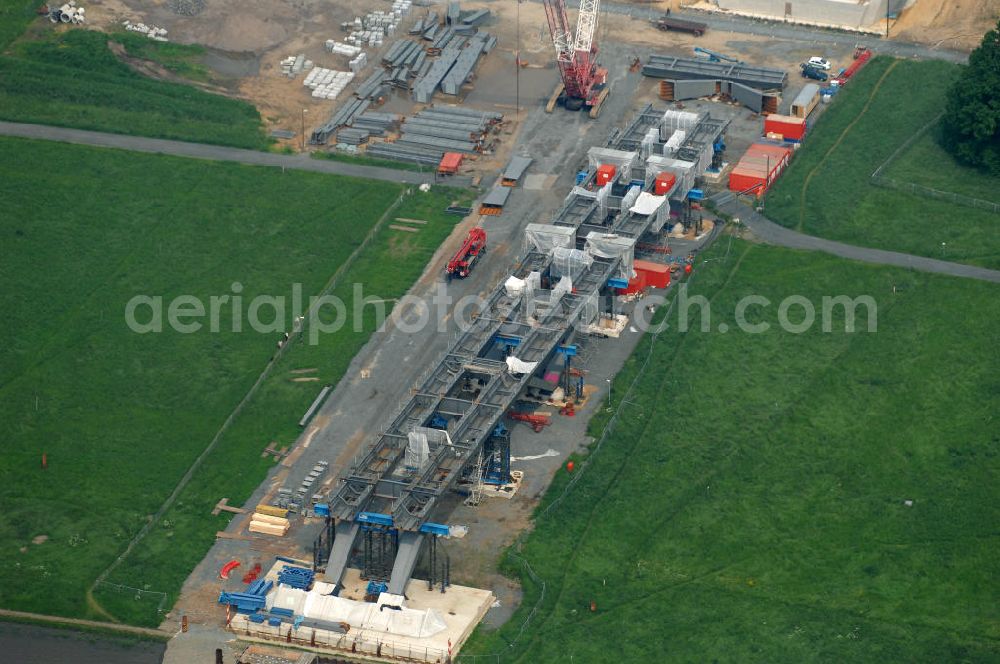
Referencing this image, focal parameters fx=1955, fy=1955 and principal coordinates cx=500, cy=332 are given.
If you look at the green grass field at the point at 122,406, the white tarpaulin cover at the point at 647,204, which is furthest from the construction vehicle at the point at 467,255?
the white tarpaulin cover at the point at 647,204

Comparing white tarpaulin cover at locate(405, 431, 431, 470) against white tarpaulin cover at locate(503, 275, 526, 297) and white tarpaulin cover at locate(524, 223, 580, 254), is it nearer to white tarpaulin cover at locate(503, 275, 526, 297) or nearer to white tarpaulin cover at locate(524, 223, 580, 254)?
white tarpaulin cover at locate(503, 275, 526, 297)

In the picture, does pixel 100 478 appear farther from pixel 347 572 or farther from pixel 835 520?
pixel 835 520

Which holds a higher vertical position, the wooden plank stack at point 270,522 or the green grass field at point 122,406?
the wooden plank stack at point 270,522

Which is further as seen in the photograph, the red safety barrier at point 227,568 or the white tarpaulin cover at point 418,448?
the white tarpaulin cover at point 418,448

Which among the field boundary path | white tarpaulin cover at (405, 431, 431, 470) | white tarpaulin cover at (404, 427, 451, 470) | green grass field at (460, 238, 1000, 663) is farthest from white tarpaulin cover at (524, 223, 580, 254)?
the field boundary path

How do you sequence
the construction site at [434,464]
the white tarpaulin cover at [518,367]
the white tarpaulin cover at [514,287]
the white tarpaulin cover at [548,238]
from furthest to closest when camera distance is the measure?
the white tarpaulin cover at [548,238], the white tarpaulin cover at [514,287], the white tarpaulin cover at [518,367], the construction site at [434,464]

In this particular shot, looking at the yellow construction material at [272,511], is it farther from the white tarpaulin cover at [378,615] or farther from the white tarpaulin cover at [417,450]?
the white tarpaulin cover at [417,450]
